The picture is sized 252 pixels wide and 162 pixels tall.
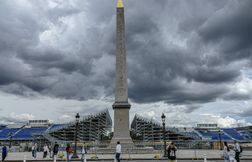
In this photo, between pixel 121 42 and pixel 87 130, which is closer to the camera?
pixel 121 42

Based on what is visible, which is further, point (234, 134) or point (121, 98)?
point (234, 134)

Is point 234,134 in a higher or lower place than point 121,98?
lower

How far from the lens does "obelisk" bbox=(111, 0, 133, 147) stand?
39438 mm

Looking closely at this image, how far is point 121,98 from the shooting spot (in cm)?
3988

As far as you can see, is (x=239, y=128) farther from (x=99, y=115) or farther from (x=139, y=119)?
(x=99, y=115)

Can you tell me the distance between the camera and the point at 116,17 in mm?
42750

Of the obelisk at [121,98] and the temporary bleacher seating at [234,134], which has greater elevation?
the obelisk at [121,98]

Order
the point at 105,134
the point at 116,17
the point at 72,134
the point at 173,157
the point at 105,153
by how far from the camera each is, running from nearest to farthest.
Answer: the point at 173,157
the point at 105,153
the point at 116,17
the point at 72,134
the point at 105,134

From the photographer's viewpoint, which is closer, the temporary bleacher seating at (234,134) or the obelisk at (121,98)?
the obelisk at (121,98)

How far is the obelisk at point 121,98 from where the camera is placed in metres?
39.4

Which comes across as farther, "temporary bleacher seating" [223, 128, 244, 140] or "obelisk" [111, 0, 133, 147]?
"temporary bleacher seating" [223, 128, 244, 140]

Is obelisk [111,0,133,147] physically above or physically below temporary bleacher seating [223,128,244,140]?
above

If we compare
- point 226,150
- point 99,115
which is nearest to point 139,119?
point 99,115

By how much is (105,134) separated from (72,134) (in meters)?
26.8
